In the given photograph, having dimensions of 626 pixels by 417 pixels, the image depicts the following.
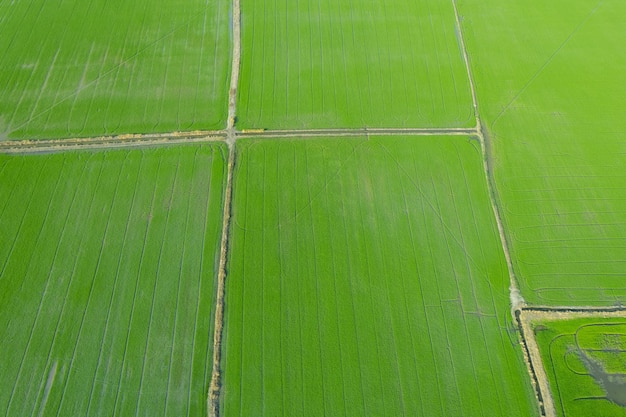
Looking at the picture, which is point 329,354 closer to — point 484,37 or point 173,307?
point 173,307

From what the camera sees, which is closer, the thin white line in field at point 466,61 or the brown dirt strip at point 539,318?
the brown dirt strip at point 539,318

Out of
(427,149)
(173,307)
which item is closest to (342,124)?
(427,149)

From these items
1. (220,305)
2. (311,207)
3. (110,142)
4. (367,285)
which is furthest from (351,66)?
(220,305)

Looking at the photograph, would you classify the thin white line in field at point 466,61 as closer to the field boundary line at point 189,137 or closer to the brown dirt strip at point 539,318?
the field boundary line at point 189,137

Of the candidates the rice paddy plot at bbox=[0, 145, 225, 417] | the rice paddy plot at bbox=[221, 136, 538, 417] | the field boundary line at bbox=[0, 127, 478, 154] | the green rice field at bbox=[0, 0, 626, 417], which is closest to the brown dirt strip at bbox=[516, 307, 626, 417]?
the green rice field at bbox=[0, 0, 626, 417]

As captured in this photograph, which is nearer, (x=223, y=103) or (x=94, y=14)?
(x=223, y=103)

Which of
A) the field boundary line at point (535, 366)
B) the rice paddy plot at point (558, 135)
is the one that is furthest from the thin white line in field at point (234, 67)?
the field boundary line at point (535, 366)
